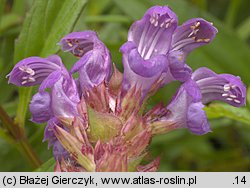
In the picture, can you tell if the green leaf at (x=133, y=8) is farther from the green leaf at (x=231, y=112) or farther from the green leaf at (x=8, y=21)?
the green leaf at (x=231, y=112)

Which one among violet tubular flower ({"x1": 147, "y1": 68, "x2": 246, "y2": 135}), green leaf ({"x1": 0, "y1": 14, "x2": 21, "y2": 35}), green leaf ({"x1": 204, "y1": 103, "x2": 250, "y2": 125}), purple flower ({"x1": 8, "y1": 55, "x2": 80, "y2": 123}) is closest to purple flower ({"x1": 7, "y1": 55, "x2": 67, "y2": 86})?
purple flower ({"x1": 8, "y1": 55, "x2": 80, "y2": 123})

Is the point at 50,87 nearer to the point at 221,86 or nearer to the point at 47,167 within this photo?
the point at 47,167

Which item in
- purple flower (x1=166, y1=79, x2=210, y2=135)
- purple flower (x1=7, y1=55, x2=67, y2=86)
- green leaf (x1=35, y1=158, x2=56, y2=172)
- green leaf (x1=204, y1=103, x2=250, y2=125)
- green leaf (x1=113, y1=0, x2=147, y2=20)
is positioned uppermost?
green leaf (x1=113, y1=0, x2=147, y2=20)

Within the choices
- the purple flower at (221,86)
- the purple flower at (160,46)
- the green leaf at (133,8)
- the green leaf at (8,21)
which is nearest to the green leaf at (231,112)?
the purple flower at (221,86)

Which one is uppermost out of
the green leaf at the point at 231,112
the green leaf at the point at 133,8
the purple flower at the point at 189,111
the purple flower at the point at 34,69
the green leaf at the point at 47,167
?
the green leaf at the point at 133,8

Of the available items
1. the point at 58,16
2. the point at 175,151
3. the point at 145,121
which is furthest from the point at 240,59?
the point at 145,121

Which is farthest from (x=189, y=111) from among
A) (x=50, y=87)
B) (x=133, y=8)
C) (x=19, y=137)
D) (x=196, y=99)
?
(x=133, y=8)

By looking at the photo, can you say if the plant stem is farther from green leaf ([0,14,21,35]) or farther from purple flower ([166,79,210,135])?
green leaf ([0,14,21,35])

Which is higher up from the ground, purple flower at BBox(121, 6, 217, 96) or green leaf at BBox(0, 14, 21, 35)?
purple flower at BBox(121, 6, 217, 96)
